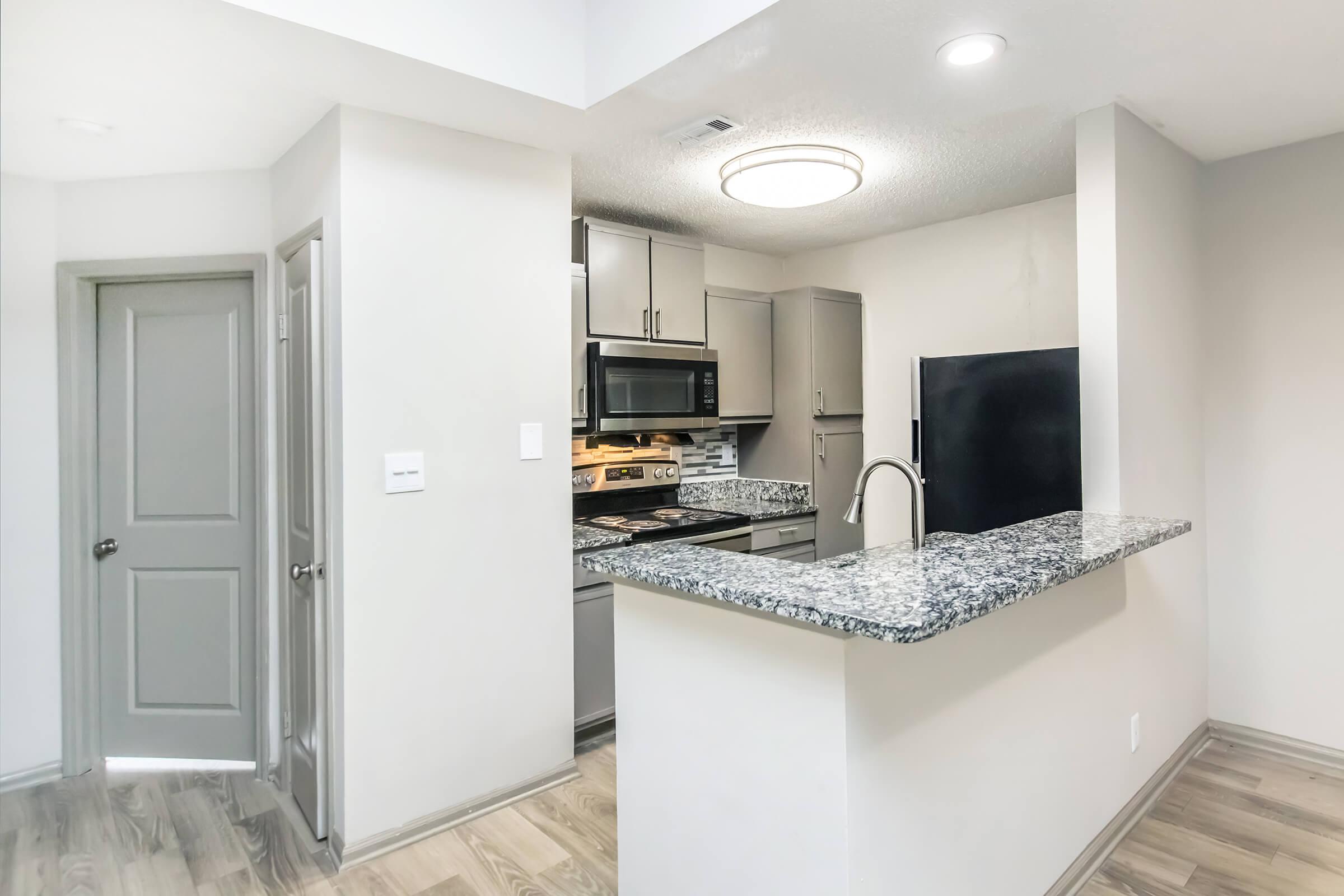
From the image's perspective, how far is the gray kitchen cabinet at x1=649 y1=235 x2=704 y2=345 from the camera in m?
3.52

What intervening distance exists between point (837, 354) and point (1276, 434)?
1927 mm

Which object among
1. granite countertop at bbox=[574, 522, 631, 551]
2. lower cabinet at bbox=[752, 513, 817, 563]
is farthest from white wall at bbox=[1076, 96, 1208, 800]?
granite countertop at bbox=[574, 522, 631, 551]

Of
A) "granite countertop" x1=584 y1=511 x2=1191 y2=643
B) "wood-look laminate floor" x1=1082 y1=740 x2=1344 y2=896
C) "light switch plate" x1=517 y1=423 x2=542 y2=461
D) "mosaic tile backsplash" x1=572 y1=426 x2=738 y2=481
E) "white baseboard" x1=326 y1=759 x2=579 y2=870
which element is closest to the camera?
"granite countertop" x1=584 y1=511 x2=1191 y2=643

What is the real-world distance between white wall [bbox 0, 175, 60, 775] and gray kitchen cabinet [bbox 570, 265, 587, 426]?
1.97 metres

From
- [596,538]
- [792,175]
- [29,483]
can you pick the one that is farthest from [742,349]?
[29,483]

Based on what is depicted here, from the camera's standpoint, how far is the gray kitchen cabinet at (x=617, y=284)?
3.25 meters

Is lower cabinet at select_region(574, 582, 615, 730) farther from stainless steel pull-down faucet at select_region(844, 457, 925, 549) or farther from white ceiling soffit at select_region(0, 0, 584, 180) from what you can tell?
white ceiling soffit at select_region(0, 0, 584, 180)

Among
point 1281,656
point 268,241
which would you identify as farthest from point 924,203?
point 268,241

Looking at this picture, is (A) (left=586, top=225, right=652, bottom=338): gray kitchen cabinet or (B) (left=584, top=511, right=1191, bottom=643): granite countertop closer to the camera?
(B) (left=584, top=511, right=1191, bottom=643): granite countertop

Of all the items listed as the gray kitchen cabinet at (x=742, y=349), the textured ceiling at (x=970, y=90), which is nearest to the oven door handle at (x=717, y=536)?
the gray kitchen cabinet at (x=742, y=349)

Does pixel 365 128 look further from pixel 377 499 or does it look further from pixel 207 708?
pixel 207 708

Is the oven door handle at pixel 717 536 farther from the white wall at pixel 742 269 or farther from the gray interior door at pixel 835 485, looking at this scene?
the white wall at pixel 742 269

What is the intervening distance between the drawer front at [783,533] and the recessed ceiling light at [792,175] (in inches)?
62.7

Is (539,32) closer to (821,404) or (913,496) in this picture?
(913,496)
